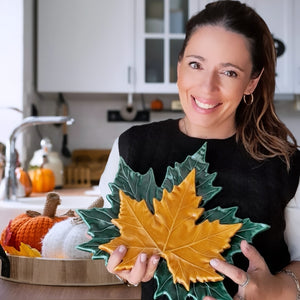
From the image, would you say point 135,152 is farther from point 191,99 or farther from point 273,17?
point 273,17

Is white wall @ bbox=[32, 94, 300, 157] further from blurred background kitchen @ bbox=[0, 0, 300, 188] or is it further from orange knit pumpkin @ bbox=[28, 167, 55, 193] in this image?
orange knit pumpkin @ bbox=[28, 167, 55, 193]

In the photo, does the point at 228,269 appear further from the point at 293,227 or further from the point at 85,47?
the point at 85,47

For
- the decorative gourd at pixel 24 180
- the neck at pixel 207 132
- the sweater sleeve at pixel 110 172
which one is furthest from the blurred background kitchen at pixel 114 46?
the neck at pixel 207 132

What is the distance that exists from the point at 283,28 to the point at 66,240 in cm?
222

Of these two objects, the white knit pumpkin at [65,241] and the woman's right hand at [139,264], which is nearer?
the woman's right hand at [139,264]

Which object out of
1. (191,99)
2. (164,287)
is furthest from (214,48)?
(164,287)

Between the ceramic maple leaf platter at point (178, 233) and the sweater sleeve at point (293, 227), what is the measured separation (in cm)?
17

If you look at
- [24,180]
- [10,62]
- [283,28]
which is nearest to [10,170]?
[24,180]

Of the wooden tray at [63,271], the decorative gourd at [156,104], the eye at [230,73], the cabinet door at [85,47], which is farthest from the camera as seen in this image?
the decorative gourd at [156,104]

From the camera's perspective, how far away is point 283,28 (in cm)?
273

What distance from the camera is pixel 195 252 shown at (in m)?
0.68

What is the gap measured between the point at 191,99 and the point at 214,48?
89mm

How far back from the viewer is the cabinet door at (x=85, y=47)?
2.67 metres

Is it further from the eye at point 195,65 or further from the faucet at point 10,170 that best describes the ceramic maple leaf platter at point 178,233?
the faucet at point 10,170
